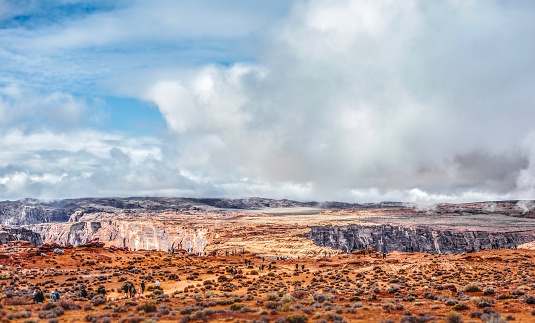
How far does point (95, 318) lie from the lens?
2231 cm

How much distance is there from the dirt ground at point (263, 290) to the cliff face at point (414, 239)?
41759 mm

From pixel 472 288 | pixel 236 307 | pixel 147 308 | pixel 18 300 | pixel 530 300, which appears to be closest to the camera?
pixel 147 308

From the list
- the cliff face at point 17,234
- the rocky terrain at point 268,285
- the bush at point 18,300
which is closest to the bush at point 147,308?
the rocky terrain at point 268,285

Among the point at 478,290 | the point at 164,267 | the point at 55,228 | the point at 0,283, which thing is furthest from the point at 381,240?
the point at 55,228

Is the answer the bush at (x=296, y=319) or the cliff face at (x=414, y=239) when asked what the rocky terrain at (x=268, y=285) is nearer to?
the bush at (x=296, y=319)

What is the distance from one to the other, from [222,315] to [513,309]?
16.5 m

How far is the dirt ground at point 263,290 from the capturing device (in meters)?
22.7

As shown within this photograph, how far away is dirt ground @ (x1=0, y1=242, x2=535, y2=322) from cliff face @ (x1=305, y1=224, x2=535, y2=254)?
41.8m

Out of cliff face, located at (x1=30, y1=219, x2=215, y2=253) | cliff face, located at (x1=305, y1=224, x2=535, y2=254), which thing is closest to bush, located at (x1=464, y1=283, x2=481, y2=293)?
cliff face, located at (x1=305, y1=224, x2=535, y2=254)

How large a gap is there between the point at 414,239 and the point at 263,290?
98.1m

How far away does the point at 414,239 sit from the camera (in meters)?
123

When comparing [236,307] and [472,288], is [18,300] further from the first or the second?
[472,288]

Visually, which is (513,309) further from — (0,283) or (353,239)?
(353,239)

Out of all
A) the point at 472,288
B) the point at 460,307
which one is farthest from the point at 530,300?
the point at 472,288
